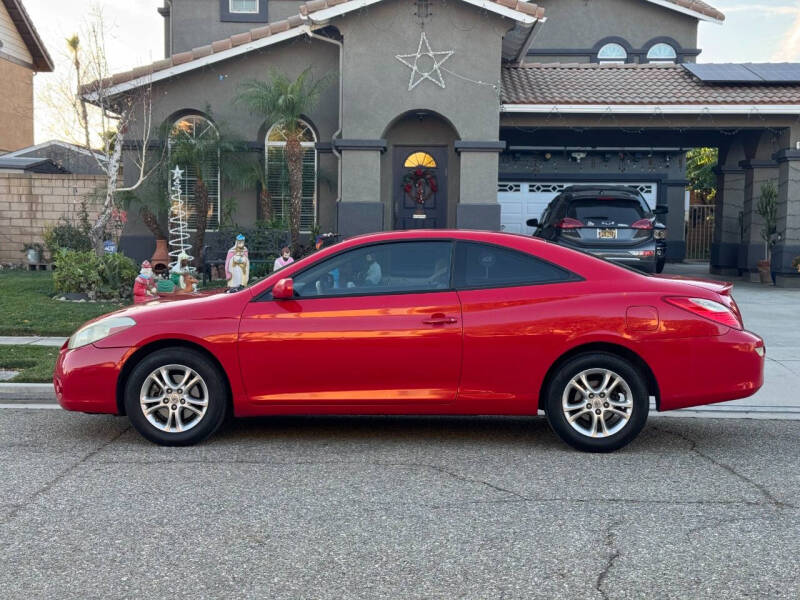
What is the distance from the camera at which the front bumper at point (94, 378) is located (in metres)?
6.19

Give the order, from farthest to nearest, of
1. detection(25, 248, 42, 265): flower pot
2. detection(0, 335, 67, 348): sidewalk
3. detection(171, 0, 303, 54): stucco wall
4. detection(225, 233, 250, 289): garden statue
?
detection(171, 0, 303, 54): stucco wall → detection(25, 248, 42, 265): flower pot → detection(225, 233, 250, 289): garden statue → detection(0, 335, 67, 348): sidewalk

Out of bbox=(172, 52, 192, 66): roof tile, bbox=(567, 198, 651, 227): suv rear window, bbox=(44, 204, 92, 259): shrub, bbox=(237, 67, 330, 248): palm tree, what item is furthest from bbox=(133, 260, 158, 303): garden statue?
bbox=(44, 204, 92, 259): shrub

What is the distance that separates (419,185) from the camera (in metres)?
18.1

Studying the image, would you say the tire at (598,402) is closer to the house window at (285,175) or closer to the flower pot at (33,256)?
the house window at (285,175)

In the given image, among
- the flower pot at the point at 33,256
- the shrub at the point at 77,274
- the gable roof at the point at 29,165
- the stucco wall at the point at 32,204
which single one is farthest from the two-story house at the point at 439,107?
the gable roof at the point at 29,165

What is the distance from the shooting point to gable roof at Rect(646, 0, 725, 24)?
79.1 ft

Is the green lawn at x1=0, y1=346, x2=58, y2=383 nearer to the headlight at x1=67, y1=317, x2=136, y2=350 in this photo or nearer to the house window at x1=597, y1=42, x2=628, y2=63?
the headlight at x1=67, y1=317, x2=136, y2=350

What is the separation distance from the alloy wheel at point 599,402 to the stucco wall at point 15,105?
2882 centimetres

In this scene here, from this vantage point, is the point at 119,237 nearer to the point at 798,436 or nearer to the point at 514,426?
the point at 514,426

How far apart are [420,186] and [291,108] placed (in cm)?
333

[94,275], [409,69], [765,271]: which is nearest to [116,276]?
[94,275]

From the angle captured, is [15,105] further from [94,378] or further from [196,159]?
[94,378]

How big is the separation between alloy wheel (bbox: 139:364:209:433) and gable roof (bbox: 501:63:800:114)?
12.2m

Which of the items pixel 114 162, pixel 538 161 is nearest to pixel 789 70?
pixel 538 161
